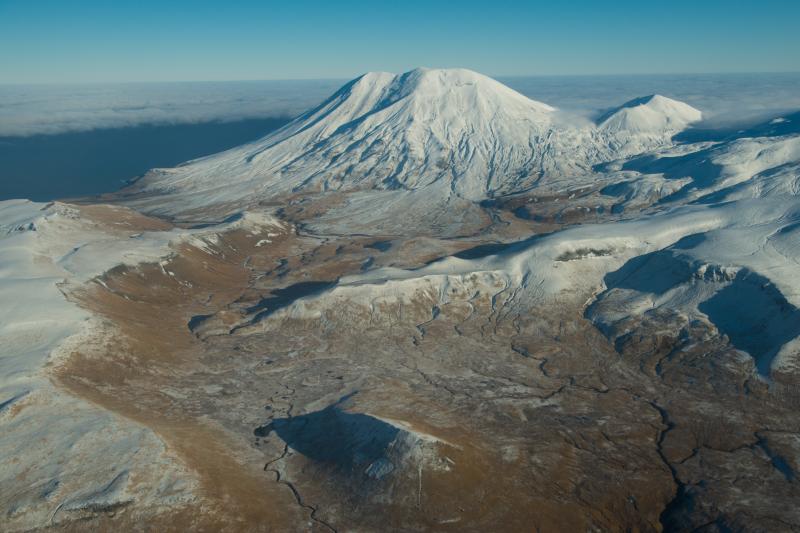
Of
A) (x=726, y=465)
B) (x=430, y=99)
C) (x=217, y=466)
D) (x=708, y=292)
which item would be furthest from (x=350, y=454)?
(x=430, y=99)

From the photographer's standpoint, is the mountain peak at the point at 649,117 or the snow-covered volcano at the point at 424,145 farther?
the mountain peak at the point at 649,117

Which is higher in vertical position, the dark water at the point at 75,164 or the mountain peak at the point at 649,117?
the mountain peak at the point at 649,117

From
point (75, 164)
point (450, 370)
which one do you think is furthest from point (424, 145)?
point (75, 164)

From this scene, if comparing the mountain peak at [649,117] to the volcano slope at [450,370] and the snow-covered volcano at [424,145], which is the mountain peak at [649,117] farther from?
the volcano slope at [450,370]

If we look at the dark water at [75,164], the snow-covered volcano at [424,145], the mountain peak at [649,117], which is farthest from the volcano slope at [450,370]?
the dark water at [75,164]

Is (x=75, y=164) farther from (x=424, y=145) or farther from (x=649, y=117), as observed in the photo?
(x=649, y=117)

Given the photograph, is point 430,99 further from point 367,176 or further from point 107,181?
point 107,181
